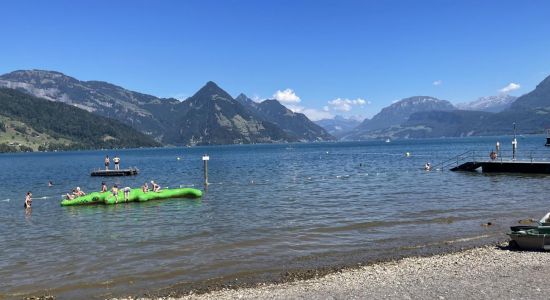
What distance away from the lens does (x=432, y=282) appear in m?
15.4

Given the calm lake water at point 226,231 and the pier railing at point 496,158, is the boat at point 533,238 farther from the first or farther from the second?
the pier railing at point 496,158

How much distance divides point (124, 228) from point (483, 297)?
2280 cm

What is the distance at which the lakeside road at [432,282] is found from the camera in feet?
46.5

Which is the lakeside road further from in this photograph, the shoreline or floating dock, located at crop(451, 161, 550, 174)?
floating dock, located at crop(451, 161, 550, 174)

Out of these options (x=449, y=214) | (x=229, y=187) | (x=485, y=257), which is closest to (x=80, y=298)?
(x=485, y=257)

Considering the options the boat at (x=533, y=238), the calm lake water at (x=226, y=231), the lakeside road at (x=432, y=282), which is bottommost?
the calm lake water at (x=226, y=231)

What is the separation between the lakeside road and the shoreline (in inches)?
17.7

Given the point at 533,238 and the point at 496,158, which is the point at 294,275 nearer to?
the point at 533,238

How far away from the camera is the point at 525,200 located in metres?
36.8

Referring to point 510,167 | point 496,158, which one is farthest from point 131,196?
point 496,158

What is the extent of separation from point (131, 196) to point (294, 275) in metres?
29.4

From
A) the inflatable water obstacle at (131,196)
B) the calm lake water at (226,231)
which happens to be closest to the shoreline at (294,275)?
the calm lake water at (226,231)

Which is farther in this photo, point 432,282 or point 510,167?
point 510,167

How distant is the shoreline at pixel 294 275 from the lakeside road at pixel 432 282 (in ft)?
1.48
